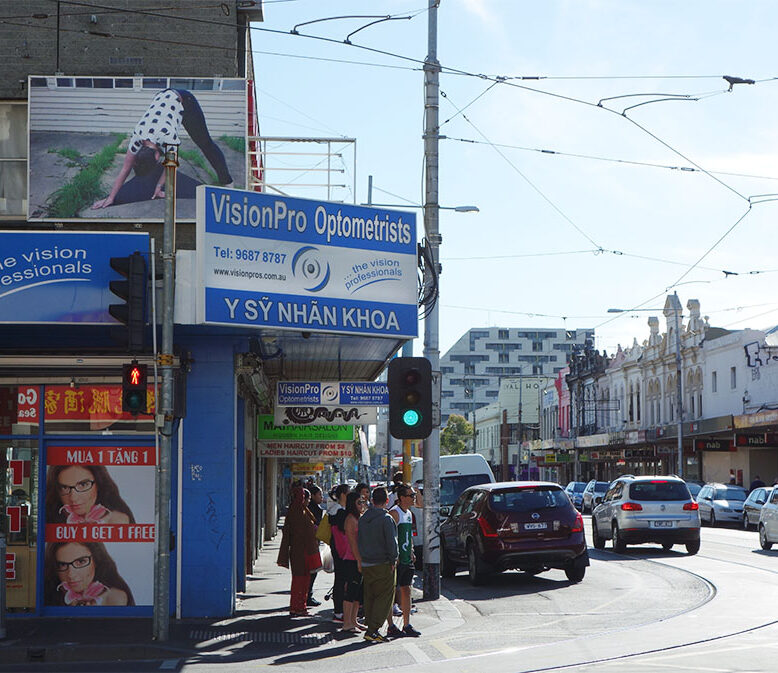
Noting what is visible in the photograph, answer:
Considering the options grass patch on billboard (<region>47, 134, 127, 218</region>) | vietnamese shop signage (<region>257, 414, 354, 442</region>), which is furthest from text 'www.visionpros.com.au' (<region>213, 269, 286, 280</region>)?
vietnamese shop signage (<region>257, 414, 354, 442</region>)

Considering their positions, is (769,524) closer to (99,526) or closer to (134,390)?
(99,526)

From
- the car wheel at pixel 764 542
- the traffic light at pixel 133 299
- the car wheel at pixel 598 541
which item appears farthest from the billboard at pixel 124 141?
the car wheel at pixel 764 542

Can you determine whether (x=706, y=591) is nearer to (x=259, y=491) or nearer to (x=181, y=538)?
(x=181, y=538)

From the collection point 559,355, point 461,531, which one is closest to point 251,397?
point 461,531

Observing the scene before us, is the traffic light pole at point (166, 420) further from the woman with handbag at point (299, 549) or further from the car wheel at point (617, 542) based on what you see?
the car wheel at point (617, 542)

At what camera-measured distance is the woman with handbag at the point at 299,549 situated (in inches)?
634

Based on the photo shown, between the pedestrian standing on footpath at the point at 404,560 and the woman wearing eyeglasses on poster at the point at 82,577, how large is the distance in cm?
342

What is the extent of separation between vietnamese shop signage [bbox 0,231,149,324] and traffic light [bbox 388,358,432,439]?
349cm

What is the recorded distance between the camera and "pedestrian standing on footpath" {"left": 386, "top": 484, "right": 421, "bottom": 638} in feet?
46.0

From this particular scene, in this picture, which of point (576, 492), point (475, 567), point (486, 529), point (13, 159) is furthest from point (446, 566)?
point (576, 492)

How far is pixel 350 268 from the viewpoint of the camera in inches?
607

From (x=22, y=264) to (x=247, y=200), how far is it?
2684 mm

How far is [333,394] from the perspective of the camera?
19875mm

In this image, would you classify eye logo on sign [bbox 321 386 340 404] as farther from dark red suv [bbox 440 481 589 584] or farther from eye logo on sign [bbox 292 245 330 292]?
eye logo on sign [bbox 292 245 330 292]
